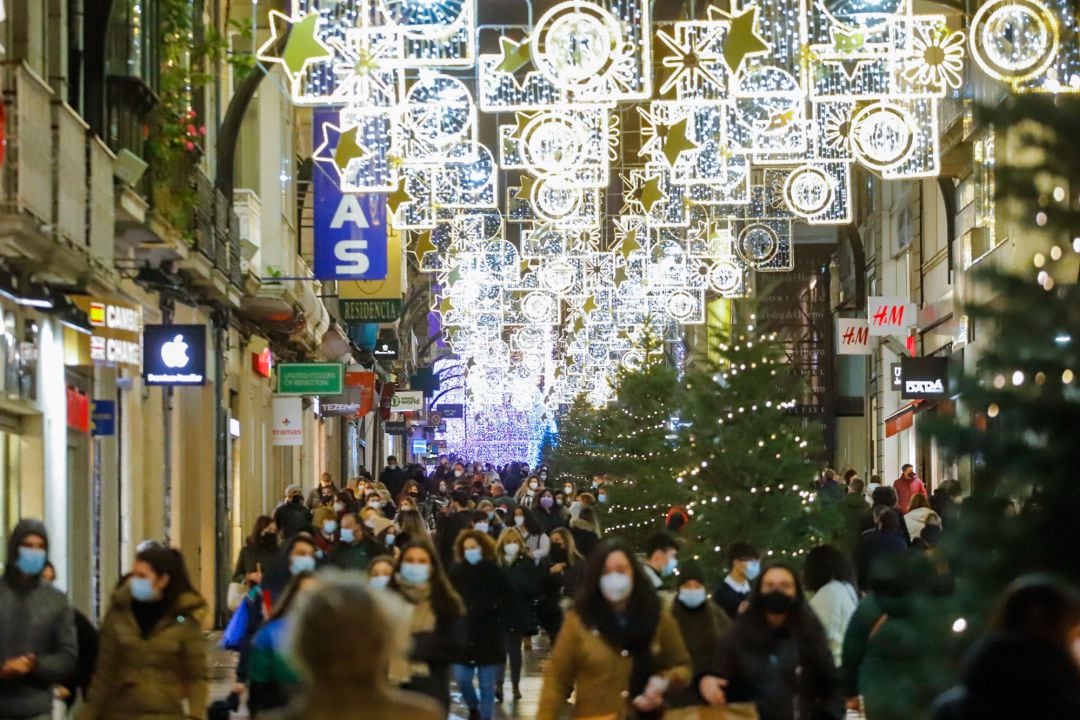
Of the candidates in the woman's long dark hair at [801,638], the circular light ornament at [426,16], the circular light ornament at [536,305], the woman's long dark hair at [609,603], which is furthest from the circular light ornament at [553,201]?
the circular light ornament at [536,305]

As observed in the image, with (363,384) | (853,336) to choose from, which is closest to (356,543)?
(853,336)

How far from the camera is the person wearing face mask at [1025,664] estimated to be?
4957 millimetres

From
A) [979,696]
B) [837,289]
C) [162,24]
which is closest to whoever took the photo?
[979,696]

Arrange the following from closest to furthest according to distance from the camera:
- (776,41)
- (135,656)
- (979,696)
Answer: (979,696) → (135,656) → (776,41)

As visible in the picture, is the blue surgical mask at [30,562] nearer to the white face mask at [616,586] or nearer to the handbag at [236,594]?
the white face mask at [616,586]

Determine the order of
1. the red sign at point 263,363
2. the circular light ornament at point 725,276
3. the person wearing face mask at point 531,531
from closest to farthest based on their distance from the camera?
the person wearing face mask at point 531,531 < the circular light ornament at point 725,276 < the red sign at point 263,363

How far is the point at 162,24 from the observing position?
24.5 m

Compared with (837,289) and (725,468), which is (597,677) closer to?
(725,468)

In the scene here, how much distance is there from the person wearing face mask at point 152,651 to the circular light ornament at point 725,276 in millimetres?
24264

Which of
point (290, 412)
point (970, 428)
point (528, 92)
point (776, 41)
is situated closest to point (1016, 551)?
point (970, 428)

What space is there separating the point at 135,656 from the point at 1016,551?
532 centimetres

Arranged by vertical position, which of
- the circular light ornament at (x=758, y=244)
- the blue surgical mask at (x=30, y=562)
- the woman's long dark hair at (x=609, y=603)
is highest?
the circular light ornament at (x=758, y=244)

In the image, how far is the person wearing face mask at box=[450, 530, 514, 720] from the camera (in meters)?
16.2

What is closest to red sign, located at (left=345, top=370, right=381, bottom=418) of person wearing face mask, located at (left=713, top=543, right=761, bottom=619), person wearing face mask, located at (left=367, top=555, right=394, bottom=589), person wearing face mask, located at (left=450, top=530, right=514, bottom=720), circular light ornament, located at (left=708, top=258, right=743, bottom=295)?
circular light ornament, located at (left=708, top=258, right=743, bottom=295)
